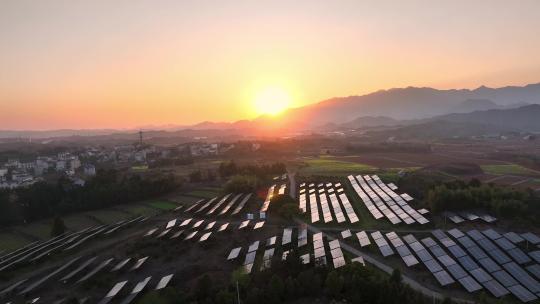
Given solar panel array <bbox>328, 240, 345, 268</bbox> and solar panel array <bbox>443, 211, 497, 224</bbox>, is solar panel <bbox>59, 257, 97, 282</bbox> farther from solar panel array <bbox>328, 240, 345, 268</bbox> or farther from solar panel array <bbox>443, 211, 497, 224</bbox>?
solar panel array <bbox>443, 211, 497, 224</bbox>

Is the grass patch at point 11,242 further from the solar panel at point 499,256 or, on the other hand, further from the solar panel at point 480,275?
the solar panel at point 499,256

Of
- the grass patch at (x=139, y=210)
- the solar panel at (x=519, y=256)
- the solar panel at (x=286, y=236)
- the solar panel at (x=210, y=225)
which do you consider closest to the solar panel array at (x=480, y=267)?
the solar panel at (x=519, y=256)

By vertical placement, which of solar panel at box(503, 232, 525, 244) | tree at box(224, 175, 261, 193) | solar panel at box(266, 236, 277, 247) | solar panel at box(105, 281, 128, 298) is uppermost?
tree at box(224, 175, 261, 193)

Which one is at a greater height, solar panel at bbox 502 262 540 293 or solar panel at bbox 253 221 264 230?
solar panel at bbox 253 221 264 230

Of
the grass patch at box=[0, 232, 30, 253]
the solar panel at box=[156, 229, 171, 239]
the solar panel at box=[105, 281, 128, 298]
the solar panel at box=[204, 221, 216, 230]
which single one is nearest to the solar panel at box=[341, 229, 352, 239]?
the solar panel at box=[204, 221, 216, 230]

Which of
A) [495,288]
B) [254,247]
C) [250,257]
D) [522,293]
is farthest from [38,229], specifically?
[522,293]

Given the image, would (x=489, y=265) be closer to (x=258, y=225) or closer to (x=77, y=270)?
(x=258, y=225)

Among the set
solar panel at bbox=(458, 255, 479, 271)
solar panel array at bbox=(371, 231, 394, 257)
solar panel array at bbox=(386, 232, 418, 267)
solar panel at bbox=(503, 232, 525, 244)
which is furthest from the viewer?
solar panel array at bbox=(371, 231, 394, 257)
